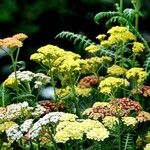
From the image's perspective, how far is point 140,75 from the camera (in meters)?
2.07

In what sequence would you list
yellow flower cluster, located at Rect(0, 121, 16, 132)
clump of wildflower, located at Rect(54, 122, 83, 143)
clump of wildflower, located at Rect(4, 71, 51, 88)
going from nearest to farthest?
clump of wildflower, located at Rect(54, 122, 83, 143) → yellow flower cluster, located at Rect(0, 121, 16, 132) → clump of wildflower, located at Rect(4, 71, 51, 88)

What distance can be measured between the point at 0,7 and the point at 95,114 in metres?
1.79

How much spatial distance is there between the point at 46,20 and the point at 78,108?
1.82 meters

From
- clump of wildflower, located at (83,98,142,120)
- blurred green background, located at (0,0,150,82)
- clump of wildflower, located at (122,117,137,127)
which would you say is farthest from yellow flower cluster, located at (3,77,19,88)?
blurred green background, located at (0,0,150,82)

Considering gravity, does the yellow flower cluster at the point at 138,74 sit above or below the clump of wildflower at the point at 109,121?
above

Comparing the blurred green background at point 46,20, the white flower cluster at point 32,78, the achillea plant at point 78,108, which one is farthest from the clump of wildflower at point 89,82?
the blurred green background at point 46,20

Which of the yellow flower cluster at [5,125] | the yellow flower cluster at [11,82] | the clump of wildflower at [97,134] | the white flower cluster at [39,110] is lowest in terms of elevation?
the yellow flower cluster at [5,125]

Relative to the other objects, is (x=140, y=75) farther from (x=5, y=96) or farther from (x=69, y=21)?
(x=69, y=21)

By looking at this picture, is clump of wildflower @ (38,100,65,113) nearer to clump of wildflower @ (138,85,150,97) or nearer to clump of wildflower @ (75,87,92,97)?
clump of wildflower @ (75,87,92,97)

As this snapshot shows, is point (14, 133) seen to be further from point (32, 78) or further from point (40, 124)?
point (32, 78)

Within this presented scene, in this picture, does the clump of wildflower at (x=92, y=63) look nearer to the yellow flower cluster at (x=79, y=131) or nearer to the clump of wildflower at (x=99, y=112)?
the clump of wildflower at (x=99, y=112)

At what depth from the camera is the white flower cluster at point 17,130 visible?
5.96 feet

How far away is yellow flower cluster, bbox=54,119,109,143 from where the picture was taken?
171 centimetres

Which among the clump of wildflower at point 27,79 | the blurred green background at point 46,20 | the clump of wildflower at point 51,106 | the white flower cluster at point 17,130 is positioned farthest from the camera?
the blurred green background at point 46,20
